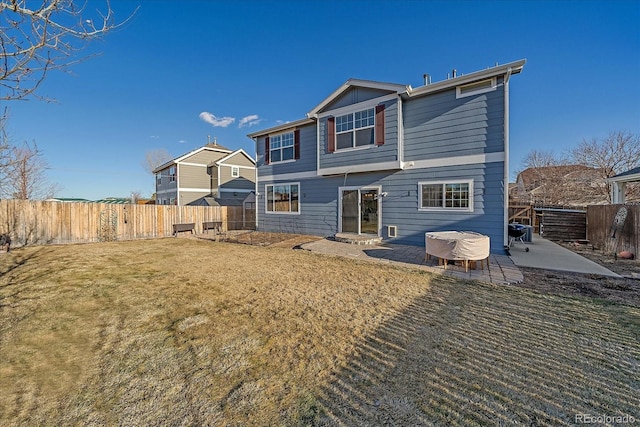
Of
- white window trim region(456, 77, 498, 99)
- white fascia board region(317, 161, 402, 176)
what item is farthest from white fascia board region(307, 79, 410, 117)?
white fascia board region(317, 161, 402, 176)

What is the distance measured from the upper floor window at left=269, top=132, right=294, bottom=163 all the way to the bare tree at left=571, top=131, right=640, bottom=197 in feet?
71.9

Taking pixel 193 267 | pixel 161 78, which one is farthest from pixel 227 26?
pixel 193 267

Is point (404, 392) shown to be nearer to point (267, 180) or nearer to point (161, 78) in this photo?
point (267, 180)

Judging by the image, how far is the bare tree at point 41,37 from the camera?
234 centimetres

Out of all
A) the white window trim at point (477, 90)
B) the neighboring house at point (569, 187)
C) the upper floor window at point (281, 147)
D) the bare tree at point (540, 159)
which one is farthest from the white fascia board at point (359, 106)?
the bare tree at point (540, 159)

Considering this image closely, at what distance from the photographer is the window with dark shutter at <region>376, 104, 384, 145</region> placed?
381 inches

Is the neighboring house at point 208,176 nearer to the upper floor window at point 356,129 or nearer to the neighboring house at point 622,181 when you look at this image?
the upper floor window at point 356,129

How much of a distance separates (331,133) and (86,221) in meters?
12.0

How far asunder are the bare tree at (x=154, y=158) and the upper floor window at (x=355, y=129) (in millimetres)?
35440

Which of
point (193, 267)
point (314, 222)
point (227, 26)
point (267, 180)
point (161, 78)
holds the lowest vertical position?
point (193, 267)

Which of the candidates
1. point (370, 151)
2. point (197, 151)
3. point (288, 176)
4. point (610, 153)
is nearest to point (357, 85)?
point (370, 151)

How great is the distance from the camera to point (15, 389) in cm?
223

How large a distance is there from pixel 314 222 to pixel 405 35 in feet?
29.8

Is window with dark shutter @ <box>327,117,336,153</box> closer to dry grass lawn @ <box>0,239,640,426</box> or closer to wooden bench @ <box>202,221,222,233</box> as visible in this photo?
dry grass lawn @ <box>0,239,640,426</box>
